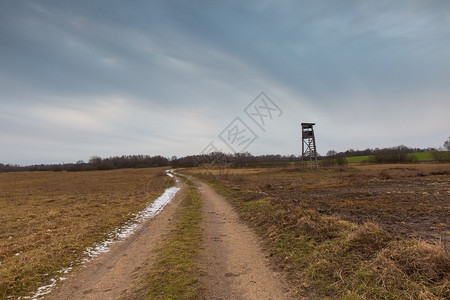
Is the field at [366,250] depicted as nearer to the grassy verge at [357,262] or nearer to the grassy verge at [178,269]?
the grassy verge at [357,262]

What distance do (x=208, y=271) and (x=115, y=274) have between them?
2705 mm

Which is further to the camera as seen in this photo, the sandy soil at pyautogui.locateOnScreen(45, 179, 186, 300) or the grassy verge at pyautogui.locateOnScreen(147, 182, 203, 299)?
the sandy soil at pyautogui.locateOnScreen(45, 179, 186, 300)

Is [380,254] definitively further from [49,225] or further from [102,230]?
[49,225]

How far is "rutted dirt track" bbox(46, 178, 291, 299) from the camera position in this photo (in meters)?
5.41

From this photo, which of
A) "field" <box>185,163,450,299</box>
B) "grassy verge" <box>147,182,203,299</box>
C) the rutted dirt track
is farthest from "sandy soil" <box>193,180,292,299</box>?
"field" <box>185,163,450,299</box>

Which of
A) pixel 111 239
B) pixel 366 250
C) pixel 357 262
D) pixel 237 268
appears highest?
pixel 366 250

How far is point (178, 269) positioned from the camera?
259 inches

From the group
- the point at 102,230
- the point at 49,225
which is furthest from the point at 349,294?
the point at 49,225

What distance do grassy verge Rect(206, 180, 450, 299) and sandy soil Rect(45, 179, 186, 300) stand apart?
4.00 m

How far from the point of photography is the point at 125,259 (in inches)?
308

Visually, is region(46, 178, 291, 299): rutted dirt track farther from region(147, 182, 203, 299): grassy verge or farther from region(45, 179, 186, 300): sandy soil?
region(147, 182, 203, 299): grassy verge

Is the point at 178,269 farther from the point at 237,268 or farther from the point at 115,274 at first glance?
the point at 115,274

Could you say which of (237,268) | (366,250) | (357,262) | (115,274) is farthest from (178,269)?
(366,250)

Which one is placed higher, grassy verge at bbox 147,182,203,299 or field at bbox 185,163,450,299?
field at bbox 185,163,450,299
